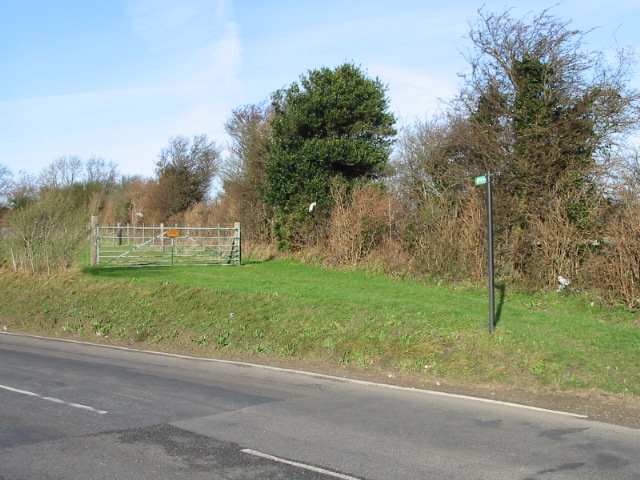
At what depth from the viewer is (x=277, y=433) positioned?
686 centimetres

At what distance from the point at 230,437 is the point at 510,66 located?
16.7m

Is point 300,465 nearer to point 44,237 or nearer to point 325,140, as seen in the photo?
point 44,237

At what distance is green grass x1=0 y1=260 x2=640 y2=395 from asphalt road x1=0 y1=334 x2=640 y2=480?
1.76m

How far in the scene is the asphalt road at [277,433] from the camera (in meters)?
5.71

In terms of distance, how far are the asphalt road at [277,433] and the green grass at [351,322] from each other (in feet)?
5.77

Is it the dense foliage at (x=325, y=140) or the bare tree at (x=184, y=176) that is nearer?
the dense foliage at (x=325, y=140)

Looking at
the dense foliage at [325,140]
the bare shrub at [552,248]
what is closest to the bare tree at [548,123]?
the bare shrub at [552,248]

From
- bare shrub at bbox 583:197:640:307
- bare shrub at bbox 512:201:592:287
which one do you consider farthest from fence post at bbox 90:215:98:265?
bare shrub at bbox 583:197:640:307

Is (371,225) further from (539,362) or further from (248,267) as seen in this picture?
(539,362)

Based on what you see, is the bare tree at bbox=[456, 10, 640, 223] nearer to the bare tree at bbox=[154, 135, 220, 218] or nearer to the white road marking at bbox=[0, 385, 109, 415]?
the white road marking at bbox=[0, 385, 109, 415]

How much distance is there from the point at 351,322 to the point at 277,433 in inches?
255

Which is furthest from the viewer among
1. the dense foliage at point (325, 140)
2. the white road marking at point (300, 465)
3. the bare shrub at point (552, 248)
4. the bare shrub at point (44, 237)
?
the dense foliage at point (325, 140)

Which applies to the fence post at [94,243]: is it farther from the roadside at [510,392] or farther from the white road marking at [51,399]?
the white road marking at [51,399]

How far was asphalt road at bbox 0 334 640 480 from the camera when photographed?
5.71 metres
